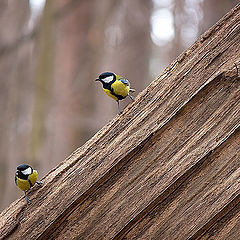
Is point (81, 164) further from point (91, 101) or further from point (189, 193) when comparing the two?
point (91, 101)

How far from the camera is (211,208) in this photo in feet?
2.04

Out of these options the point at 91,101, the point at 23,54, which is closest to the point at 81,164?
the point at 23,54

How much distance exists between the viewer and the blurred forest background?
4.16 meters

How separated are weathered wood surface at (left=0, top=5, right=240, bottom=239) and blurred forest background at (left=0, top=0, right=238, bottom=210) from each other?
309 cm

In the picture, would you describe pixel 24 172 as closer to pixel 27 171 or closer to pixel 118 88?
pixel 27 171

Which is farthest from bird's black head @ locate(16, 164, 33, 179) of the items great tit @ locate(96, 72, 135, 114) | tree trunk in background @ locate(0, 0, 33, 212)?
tree trunk in background @ locate(0, 0, 33, 212)

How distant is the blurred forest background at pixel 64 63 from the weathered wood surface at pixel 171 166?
3.09 metres

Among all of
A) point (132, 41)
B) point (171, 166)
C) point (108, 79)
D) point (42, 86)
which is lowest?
point (171, 166)

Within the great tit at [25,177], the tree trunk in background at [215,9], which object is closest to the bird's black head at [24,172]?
the great tit at [25,177]

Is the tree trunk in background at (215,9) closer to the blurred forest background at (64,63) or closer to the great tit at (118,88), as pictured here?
the blurred forest background at (64,63)

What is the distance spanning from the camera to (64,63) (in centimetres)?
655

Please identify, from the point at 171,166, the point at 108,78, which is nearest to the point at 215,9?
→ the point at 108,78

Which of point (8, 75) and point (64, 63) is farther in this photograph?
point (64, 63)

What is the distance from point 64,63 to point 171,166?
6.13m
